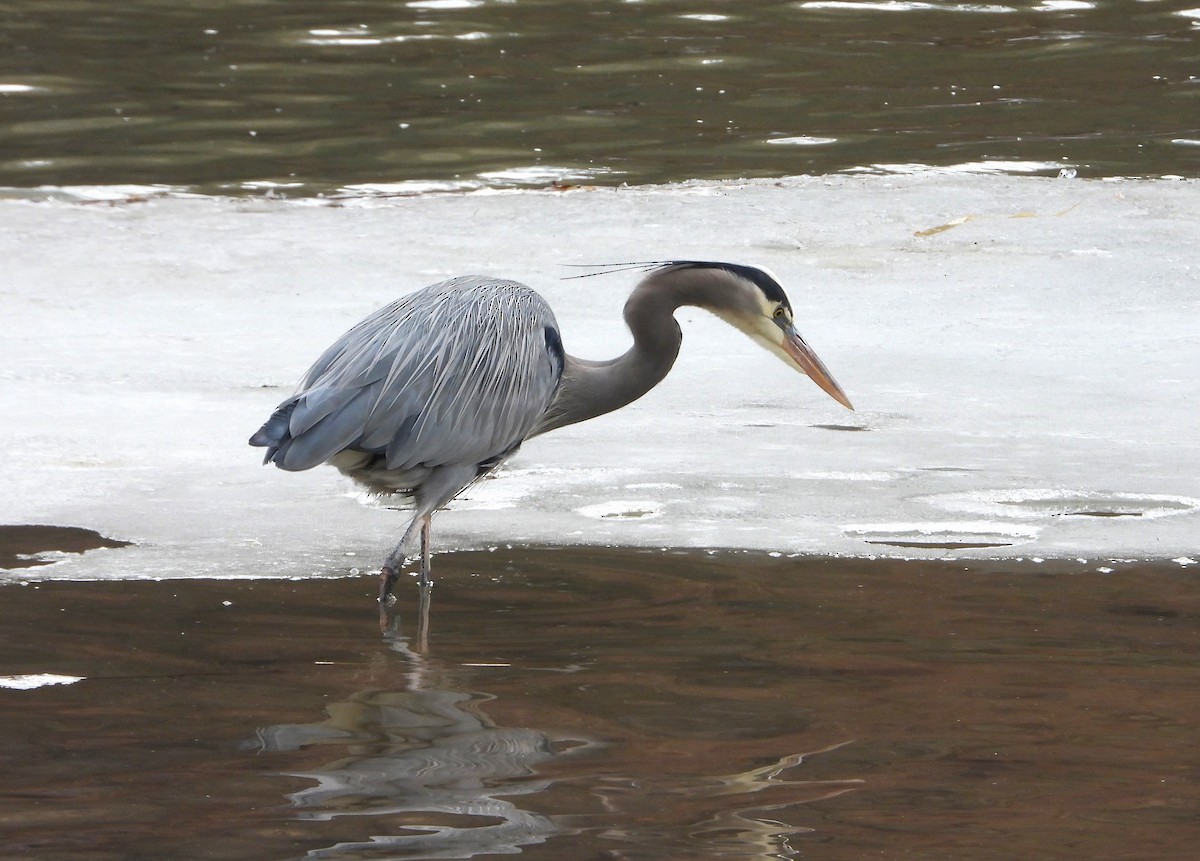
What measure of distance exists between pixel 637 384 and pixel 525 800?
2420mm

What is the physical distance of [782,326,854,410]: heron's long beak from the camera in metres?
5.81

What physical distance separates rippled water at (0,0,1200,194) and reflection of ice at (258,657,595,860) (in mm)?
8162

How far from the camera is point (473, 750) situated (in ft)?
12.2

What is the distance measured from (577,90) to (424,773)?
1204cm

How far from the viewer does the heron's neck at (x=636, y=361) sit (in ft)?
18.6

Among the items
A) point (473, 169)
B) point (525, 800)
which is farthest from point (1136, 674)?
point (473, 169)

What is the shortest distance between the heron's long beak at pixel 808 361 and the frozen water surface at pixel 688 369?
30 centimetres

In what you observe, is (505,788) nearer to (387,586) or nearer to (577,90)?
(387,586)

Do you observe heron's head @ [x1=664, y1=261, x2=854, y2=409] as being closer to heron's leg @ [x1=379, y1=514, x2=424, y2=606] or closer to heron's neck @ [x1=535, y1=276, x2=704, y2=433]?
heron's neck @ [x1=535, y1=276, x2=704, y2=433]

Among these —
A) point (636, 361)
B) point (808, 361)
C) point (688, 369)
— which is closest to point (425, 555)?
point (636, 361)

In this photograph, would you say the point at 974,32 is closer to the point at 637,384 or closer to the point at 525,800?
the point at 637,384

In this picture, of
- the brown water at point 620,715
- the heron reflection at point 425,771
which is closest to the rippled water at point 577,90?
the brown water at point 620,715

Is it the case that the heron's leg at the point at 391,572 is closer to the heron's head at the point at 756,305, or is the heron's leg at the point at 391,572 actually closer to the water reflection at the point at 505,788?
the water reflection at the point at 505,788

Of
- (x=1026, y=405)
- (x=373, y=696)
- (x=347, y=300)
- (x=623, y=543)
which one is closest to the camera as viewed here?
(x=373, y=696)
